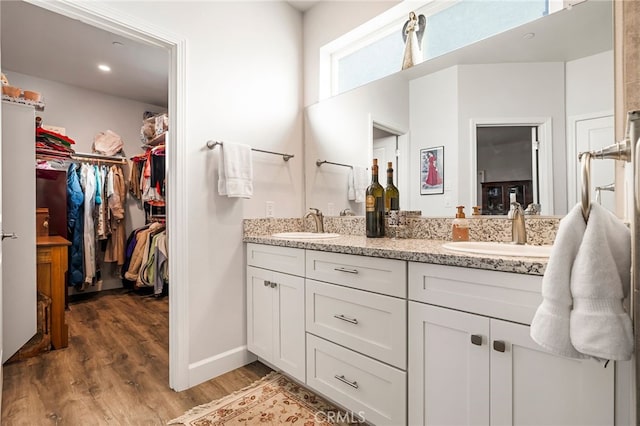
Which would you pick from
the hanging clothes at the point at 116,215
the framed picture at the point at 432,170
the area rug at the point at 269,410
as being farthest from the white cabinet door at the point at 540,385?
the hanging clothes at the point at 116,215

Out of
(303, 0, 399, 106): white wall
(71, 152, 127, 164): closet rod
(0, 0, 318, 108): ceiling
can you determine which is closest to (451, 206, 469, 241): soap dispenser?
(303, 0, 399, 106): white wall

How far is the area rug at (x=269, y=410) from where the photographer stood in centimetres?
158

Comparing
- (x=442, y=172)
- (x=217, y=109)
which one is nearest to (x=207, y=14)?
(x=217, y=109)

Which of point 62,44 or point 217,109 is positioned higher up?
point 62,44

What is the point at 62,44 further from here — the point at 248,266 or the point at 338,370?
the point at 338,370

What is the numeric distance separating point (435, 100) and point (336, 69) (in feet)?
3.26

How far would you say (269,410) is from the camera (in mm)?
1668

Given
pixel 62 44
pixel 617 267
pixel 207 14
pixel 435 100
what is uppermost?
pixel 62 44

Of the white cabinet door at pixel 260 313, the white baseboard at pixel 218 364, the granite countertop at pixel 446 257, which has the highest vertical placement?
the granite countertop at pixel 446 257

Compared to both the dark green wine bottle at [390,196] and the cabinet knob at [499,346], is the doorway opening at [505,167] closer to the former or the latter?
the dark green wine bottle at [390,196]

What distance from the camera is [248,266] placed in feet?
7.07

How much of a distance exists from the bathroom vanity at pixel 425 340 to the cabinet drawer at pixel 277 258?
0.01 meters

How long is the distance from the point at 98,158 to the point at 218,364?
332 cm

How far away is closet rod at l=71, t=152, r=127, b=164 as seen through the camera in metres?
3.83
